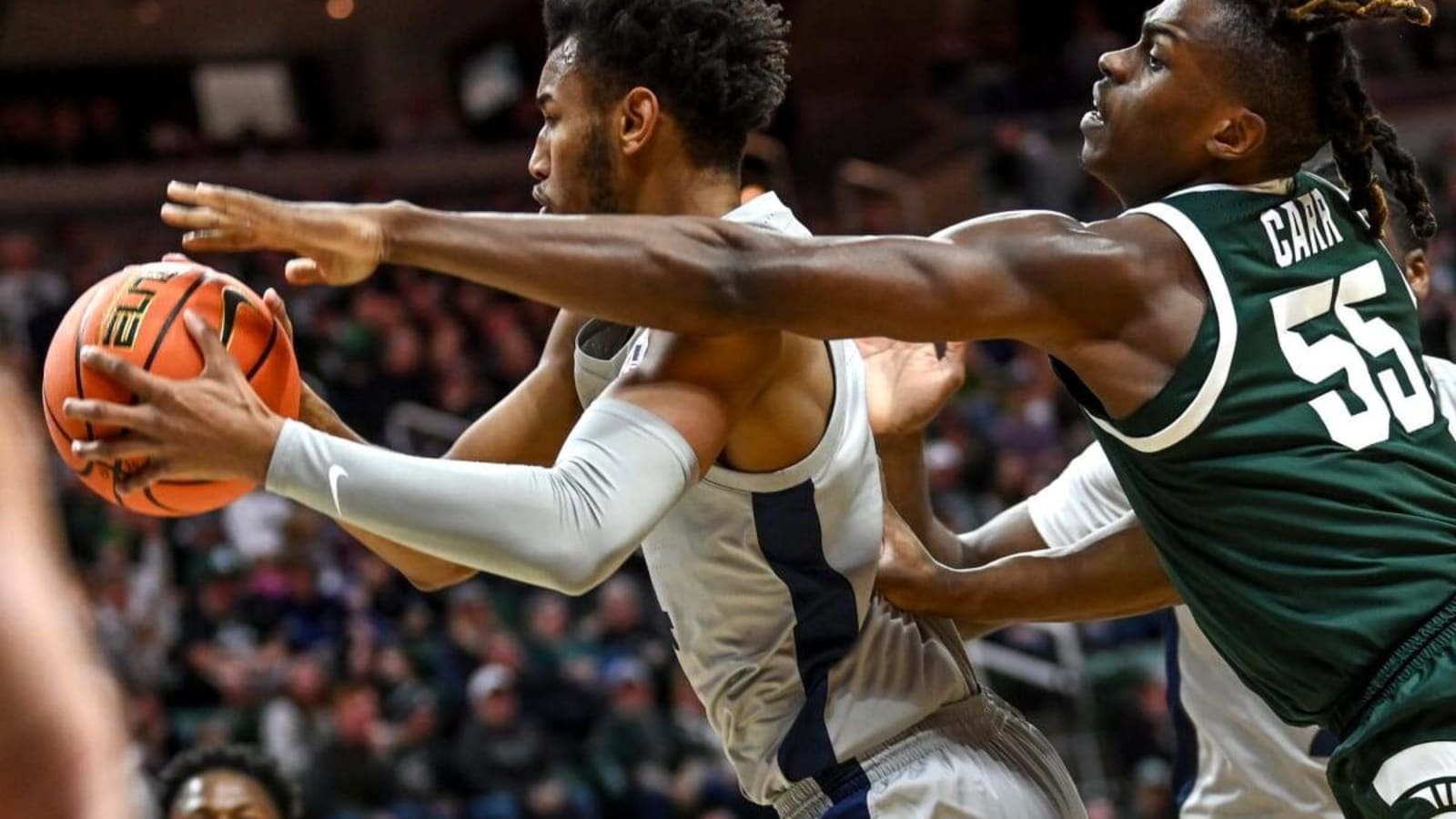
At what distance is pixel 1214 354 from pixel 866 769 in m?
0.96

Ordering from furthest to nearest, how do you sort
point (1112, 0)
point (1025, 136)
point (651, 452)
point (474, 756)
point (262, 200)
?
point (1112, 0)
point (1025, 136)
point (474, 756)
point (651, 452)
point (262, 200)

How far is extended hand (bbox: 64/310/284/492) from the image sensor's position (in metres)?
2.75

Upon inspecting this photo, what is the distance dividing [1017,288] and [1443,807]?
1037 millimetres

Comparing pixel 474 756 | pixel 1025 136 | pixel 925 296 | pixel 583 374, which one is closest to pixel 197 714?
pixel 474 756

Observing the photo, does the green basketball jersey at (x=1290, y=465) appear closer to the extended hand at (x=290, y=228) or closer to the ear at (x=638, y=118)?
the ear at (x=638, y=118)

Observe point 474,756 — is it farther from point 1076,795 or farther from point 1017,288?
point 1017,288

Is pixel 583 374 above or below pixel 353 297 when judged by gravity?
above

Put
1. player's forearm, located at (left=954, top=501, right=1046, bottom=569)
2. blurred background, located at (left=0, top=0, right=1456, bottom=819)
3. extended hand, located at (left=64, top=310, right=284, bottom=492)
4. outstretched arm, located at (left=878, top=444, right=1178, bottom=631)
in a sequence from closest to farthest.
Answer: extended hand, located at (left=64, top=310, right=284, bottom=492)
outstretched arm, located at (left=878, top=444, right=1178, bottom=631)
player's forearm, located at (left=954, top=501, right=1046, bottom=569)
blurred background, located at (left=0, top=0, right=1456, bottom=819)

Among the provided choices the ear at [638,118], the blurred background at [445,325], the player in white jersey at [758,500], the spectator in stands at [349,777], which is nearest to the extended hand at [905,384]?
the player in white jersey at [758,500]

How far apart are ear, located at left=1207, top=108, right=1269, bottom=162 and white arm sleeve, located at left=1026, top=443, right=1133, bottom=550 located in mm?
1192

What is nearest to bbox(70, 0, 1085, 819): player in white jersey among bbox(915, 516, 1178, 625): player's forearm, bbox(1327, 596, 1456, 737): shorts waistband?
bbox(915, 516, 1178, 625): player's forearm

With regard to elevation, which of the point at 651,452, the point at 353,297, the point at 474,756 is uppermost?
the point at 651,452

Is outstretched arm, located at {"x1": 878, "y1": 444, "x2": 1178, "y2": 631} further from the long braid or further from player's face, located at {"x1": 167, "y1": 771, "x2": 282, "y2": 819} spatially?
player's face, located at {"x1": 167, "y1": 771, "x2": 282, "y2": 819}

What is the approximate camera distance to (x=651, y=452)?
299cm
